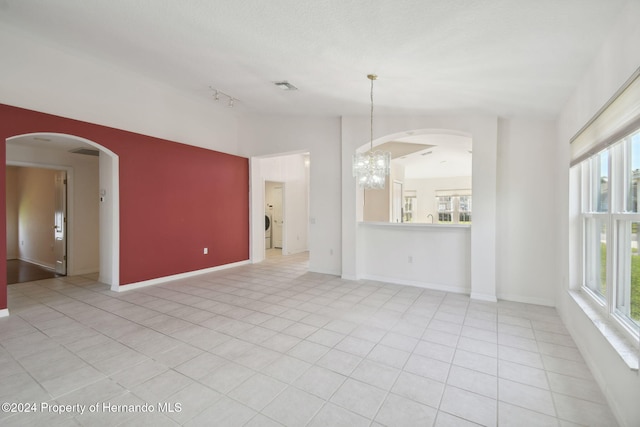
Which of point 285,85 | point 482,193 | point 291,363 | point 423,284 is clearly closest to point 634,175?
point 482,193

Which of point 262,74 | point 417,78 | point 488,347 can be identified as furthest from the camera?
point 262,74

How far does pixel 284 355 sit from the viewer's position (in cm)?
251

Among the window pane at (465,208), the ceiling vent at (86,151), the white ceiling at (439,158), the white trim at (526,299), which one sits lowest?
the white trim at (526,299)

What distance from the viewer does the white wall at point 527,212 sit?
3.86 meters

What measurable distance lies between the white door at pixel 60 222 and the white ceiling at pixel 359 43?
2.83m

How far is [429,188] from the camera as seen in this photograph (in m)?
11.8

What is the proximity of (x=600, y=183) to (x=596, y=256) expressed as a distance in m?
0.71

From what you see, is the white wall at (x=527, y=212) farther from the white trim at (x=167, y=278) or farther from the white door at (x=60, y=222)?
the white door at (x=60, y=222)

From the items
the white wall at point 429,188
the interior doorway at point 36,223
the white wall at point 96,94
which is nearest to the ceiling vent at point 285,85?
the white wall at point 96,94

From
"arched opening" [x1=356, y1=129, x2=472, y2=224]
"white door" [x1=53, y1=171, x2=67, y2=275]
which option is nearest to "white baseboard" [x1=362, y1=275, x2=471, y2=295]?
"arched opening" [x1=356, y1=129, x2=472, y2=224]

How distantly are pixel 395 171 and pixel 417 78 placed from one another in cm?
534

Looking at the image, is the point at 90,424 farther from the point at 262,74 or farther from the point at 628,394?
the point at 262,74

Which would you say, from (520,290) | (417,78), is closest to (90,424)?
(417,78)

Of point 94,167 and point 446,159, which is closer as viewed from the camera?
point 94,167
